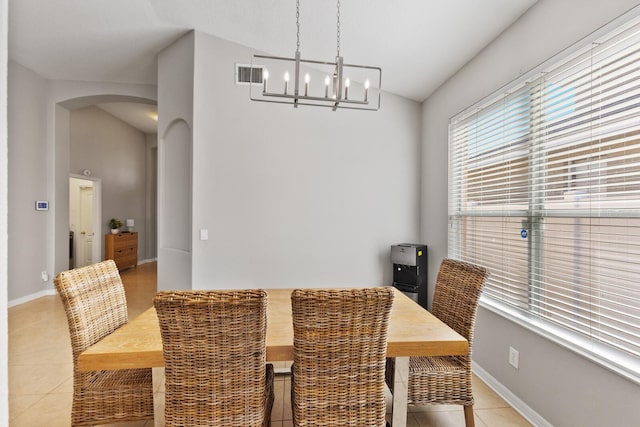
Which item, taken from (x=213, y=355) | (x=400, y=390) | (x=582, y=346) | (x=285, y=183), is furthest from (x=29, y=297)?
(x=582, y=346)

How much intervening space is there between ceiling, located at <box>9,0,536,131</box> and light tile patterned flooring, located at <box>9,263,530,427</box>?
8.83ft

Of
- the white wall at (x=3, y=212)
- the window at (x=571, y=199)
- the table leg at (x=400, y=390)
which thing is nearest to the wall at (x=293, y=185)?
the window at (x=571, y=199)

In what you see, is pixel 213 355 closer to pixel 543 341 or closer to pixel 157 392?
pixel 157 392

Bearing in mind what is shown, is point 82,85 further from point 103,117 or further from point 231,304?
point 231,304

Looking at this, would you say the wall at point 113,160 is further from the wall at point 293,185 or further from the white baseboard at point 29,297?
the wall at point 293,185

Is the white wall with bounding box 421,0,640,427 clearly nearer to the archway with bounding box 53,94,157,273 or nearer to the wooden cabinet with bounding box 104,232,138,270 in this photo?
the archway with bounding box 53,94,157,273

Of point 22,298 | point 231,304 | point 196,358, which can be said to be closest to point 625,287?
point 231,304

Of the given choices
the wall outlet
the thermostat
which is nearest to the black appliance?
the wall outlet

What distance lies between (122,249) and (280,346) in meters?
6.93

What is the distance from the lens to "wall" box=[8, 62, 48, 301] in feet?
14.1

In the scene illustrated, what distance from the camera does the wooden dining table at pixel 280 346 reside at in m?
1.34

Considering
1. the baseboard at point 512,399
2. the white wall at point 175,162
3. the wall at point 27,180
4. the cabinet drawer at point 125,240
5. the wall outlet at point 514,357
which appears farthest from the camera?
the cabinet drawer at point 125,240

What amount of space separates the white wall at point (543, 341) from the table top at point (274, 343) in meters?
0.76

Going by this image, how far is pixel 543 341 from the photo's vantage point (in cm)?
194
